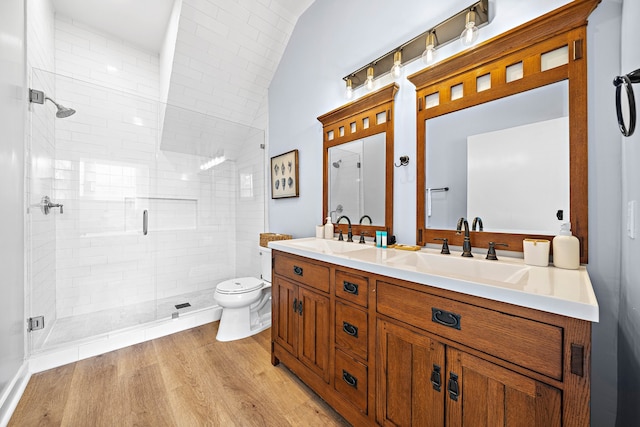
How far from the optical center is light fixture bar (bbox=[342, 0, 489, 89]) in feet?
4.31

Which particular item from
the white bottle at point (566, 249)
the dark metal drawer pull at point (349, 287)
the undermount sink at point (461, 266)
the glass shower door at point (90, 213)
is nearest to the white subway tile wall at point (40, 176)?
the glass shower door at point (90, 213)

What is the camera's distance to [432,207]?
1.53 m

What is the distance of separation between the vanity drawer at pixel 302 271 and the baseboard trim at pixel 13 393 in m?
1.60

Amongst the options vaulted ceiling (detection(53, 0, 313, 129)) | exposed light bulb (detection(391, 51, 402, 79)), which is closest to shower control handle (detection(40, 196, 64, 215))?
vaulted ceiling (detection(53, 0, 313, 129))

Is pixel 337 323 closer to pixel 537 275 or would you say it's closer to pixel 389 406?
pixel 389 406

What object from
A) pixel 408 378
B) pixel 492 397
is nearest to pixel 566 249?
pixel 492 397

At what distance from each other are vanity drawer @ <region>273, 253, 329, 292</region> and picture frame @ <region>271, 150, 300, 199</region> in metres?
0.93

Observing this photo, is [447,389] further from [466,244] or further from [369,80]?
[369,80]

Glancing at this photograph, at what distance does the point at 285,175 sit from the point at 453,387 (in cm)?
222

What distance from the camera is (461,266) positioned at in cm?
123

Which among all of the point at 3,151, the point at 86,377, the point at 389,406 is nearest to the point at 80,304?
the point at 86,377

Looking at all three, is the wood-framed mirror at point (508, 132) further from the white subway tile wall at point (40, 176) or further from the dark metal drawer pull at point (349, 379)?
the white subway tile wall at point (40, 176)

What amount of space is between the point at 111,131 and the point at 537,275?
361cm

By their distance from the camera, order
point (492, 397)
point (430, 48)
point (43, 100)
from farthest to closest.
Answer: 1. point (43, 100)
2. point (430, 48)
3. point (492, 397)
